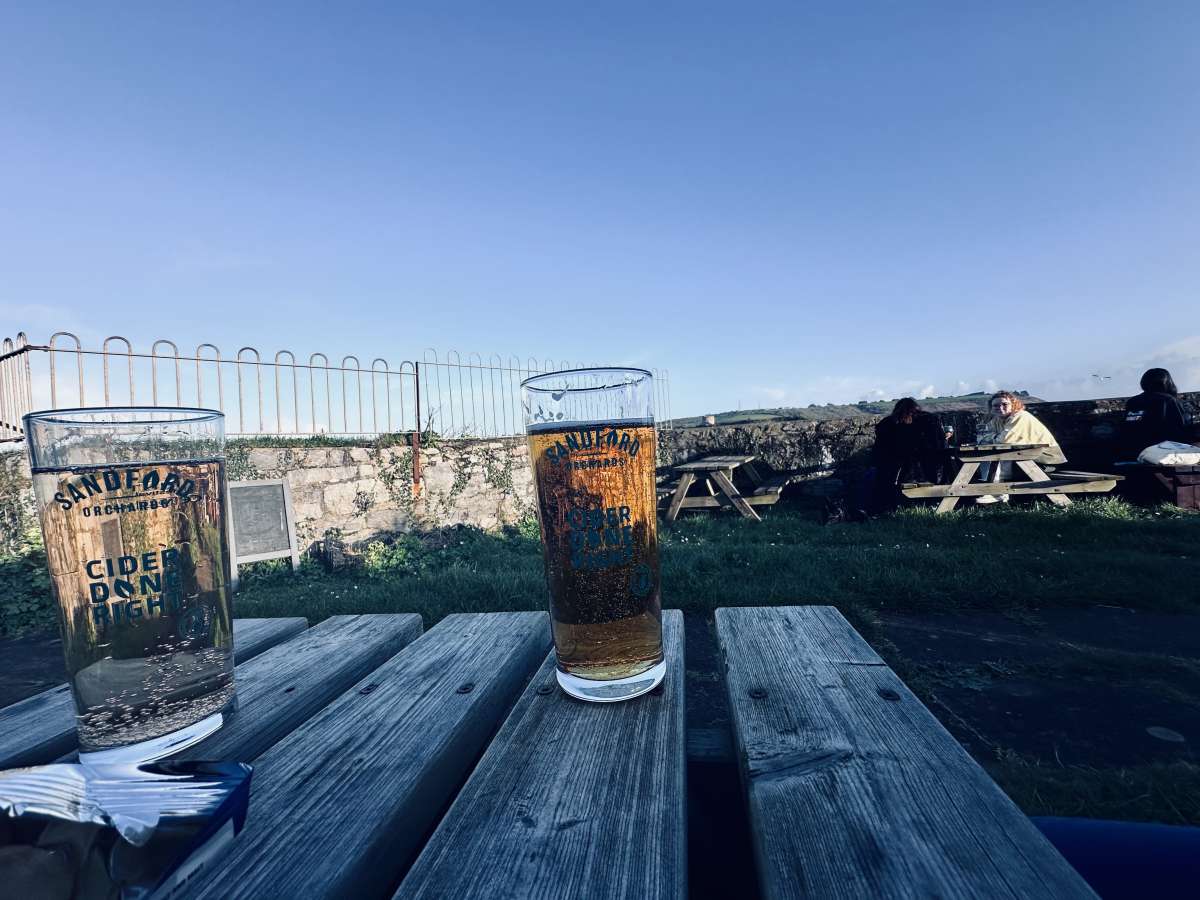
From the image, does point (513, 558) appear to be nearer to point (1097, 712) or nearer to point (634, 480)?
point (1097, 712)

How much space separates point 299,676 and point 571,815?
628 millimetres

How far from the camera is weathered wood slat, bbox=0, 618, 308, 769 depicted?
78cm

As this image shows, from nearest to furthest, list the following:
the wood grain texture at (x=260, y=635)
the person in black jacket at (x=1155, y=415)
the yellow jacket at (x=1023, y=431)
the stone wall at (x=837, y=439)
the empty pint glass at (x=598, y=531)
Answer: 1. the empty pint glass at (x=598, y=531)
2. the wood grain texture at (x=260, y=635)
3. the person in black jacket at (x=1155, y=415)
4. the yellow jacket at (x=1023, y=431)
5. the stone wall at (x=837, y=439)

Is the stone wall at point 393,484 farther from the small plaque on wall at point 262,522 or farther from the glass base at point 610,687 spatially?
the glass base at point 610,687

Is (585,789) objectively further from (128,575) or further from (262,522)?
(262,522)

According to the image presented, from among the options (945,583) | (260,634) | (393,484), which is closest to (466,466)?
(393,484)

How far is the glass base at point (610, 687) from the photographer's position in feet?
2.69

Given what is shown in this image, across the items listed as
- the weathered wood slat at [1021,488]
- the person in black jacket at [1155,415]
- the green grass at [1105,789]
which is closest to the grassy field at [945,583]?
the green grass at [1105,789]

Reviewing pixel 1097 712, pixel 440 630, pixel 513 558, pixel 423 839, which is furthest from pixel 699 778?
pixel 513 558

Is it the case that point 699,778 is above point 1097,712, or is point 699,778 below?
above

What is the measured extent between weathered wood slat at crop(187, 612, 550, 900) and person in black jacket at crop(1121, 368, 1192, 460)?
786 centimetres

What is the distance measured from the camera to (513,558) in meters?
5.52

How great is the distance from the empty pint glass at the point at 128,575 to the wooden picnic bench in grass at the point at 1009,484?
6.39 metres

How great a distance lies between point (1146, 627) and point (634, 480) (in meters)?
3.86
